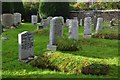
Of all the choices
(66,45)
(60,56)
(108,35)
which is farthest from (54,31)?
(108,35)

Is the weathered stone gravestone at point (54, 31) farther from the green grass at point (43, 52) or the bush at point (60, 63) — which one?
the bush at point (60, 63)

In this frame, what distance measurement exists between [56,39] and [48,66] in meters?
3.85

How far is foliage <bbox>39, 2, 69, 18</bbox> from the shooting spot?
3164 centimetres

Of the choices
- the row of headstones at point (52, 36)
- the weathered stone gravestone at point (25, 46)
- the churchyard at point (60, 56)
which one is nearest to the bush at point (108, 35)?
the churchyard at point (60, 56)

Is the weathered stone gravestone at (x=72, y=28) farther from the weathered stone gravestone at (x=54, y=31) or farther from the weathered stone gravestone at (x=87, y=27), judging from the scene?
the weathered stone gravestone at (x=87, y=27)

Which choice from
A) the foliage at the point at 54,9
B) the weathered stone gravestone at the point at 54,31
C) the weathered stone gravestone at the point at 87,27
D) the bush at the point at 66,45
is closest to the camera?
the bush at the point at 66,45

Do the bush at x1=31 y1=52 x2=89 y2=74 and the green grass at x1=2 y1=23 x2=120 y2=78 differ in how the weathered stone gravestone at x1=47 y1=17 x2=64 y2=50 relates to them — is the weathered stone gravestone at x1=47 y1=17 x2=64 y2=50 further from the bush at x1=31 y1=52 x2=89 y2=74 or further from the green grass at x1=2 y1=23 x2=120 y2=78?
the bush at x1=31 y1=52 x2=89 y2=74

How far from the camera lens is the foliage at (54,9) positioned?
31641 millimetres

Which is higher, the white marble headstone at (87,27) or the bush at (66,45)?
the white marble headstone at (87,27)

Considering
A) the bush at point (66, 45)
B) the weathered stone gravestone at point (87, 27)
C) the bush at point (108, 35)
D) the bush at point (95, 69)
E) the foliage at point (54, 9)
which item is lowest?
the bush at point (95, 69)

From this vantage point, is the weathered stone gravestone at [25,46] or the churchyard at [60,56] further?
the weathered stone gravestone at [25,46]

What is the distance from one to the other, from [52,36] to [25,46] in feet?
8.68

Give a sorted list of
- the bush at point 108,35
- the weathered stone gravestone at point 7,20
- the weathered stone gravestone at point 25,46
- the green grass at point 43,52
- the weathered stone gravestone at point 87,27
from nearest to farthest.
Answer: the green grass at point 43,52, the weathered stone gravestone at point 25,46, the bush at point 108,35, the weathered stone gravestone at point 87,27, the weathered stone gravestone at point 7,20

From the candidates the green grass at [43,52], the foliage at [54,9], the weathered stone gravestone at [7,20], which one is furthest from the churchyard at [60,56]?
the foliage at [54,9]
